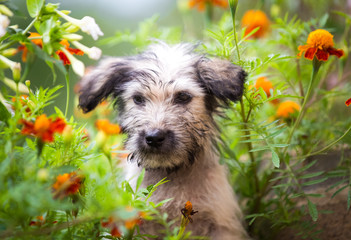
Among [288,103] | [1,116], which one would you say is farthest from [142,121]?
[288,103]

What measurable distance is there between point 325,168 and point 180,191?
1296 mm

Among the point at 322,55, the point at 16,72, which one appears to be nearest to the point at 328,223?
the point at 322,55

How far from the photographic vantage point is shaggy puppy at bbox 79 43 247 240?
2096mm

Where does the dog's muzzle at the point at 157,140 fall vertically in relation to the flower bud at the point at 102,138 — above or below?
below

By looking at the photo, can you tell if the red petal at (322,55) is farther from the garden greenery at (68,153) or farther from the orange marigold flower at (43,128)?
the orange marigold flower at (43,128)

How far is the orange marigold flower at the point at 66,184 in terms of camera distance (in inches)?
46.9

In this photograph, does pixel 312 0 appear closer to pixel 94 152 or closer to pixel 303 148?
pixel 303 148

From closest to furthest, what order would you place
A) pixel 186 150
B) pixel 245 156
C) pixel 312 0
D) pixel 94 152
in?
pixel 94 152 < pixel 186 150 < pixel 245 156 < pixel 312 0

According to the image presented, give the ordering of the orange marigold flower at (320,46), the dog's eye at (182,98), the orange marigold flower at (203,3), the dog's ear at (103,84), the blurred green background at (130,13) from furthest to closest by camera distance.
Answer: the blurred green background at (130,13) < the orange marigold flower at (203,3) < the dog's ear at (103,84) < the dog's eye at (182,98) < the orange marigold flower at (320,46)

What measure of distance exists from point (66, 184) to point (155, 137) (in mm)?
872

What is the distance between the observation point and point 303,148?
8.18 feet

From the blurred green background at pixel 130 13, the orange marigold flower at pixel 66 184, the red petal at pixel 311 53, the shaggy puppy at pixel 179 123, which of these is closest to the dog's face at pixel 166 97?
the shaggy puppy at pixel 179 123

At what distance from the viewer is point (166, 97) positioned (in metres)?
2.25

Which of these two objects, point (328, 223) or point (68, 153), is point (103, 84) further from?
point (328, 223)
